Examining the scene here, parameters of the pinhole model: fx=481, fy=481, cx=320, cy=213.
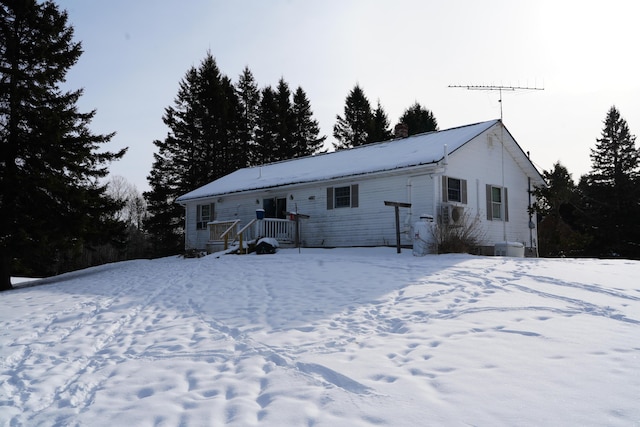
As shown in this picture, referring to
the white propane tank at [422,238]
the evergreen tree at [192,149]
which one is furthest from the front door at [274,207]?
the evergreen tree at [192,149]

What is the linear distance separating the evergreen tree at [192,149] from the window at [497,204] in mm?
23813

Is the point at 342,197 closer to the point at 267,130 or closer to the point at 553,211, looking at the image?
the point at 553,211

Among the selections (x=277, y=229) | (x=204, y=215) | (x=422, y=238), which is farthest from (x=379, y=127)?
(x=422, y=238)

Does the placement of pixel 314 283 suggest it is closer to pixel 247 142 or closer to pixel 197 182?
pixel 197 182

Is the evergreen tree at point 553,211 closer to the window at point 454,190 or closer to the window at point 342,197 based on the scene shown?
the window at point 454,190

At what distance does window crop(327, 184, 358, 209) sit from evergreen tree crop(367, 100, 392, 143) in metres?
25.4

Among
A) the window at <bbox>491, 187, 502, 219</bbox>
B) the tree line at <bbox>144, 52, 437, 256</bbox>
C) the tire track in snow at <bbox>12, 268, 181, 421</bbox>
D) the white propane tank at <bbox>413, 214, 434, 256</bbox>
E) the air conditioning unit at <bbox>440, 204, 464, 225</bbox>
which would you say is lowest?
the tire track in snow at <bbox>12, 268, 181, 421</bbox>

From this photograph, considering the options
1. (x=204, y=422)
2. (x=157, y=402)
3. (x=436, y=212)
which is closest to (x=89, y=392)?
(x=157, y=402)

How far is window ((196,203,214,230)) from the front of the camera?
24.4m

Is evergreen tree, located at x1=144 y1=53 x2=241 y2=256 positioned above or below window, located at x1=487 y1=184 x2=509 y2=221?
above

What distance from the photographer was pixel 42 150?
16031 mm

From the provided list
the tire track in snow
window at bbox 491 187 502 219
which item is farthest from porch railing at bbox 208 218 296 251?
the tire track in snow

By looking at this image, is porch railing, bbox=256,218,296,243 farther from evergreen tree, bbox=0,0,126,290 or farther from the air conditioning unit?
the air conditioning unit

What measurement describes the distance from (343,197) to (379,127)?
2775cm
